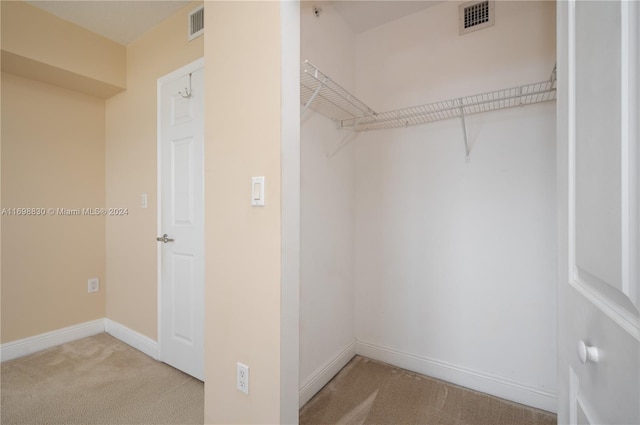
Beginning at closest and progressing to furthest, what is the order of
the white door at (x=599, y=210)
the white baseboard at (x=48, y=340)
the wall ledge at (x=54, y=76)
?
1. the white door at (x=599, y=210)
2. the wall ledge at (x=54, y=76)
3. the white baseboard at (x=48, y=340)

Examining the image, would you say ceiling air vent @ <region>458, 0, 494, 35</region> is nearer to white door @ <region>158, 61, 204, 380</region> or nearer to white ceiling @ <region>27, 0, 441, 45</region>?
white ceiling @ <region>27, 0, 441, 45</region>

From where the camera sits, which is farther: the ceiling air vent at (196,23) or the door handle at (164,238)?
the door handle at (164,238)

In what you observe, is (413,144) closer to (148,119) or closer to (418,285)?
(418,285)

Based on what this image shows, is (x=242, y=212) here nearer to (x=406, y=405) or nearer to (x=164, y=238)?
(x=164, y=238)

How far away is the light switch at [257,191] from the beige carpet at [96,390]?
1.39 m

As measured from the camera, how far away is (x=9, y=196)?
7.47ft

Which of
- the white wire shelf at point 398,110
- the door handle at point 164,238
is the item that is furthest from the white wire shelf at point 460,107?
the door handle at point 164,238

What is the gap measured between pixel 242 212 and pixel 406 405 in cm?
155

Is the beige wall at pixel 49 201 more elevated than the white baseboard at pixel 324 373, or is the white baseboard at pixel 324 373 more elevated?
the beige wall at pixel 49 201

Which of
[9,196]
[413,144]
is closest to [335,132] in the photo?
[413,144]

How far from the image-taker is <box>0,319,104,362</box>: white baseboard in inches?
87.8

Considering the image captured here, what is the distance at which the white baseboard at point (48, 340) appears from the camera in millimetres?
2230

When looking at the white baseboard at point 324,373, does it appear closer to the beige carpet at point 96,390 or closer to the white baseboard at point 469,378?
the white baseboard at point 469,378

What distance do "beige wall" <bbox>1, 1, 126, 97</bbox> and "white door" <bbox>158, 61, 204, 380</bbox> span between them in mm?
635
